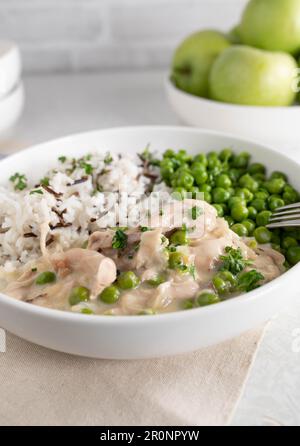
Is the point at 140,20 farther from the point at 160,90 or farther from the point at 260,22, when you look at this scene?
the point at 260,22

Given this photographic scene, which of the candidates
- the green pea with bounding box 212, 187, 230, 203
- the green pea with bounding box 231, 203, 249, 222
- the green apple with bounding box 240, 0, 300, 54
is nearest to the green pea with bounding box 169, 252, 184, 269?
the green pea with bounding box 231, 203, 249, 222

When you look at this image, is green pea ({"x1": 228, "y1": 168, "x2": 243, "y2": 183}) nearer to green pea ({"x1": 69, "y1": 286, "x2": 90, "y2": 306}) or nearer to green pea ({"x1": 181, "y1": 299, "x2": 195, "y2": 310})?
green pea ({"x1": 181, "y1": 299, "x2": 195, "y2": 310})

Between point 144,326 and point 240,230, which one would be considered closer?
point 144,326

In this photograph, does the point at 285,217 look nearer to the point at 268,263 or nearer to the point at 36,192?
the point at 268,263

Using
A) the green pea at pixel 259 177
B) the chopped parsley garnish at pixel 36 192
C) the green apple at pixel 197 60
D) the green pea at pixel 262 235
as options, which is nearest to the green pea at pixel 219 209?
the green pea at pixel 262 235

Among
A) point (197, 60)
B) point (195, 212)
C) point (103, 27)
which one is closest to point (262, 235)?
point (195, 212)

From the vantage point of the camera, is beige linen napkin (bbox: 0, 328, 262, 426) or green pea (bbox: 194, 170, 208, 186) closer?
beige linen napkin (bbox: 0, 328, 262, 426)

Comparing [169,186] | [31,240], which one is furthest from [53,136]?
[31,240]

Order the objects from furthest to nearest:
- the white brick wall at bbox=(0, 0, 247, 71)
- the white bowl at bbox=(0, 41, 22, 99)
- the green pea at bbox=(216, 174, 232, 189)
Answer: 1. the white brick wall at bbox=(0, 0, 247, 71)
2. the white bowl at bbox=(0, 41, 22, 99)
3. the green pea at bbox=(216, 174, 232, 189)
